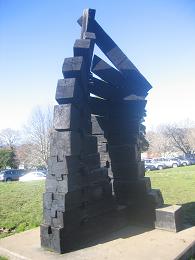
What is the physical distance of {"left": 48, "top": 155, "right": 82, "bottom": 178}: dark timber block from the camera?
5664 mm

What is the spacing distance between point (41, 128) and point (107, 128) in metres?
37.9

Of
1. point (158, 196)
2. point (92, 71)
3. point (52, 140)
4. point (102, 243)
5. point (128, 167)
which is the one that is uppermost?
point (92, 71)

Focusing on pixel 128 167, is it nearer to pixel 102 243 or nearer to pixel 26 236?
pixel 102 243

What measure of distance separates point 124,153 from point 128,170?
493 millimetres

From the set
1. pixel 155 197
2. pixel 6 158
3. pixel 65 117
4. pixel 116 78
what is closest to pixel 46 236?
pixel 65 117

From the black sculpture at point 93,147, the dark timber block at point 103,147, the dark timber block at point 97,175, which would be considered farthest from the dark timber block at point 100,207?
the dark timber block at point 103,147

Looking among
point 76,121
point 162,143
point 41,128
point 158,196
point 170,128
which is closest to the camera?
point 76,121

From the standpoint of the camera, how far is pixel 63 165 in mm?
5680

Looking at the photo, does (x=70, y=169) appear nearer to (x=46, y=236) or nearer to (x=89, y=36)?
(x=46, y=236)

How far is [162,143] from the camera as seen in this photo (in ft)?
258

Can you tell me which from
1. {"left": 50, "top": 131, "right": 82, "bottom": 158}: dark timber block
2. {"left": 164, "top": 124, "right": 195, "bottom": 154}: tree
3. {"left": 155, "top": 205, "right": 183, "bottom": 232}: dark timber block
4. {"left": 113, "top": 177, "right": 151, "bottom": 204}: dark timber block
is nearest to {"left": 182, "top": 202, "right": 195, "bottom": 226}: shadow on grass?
{"left": 155, "top": 205, "right": 183, "bottom": 232}: dark timber block

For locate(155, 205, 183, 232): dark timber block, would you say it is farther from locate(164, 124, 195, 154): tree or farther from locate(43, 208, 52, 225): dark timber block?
locate(164, 124, 195, 154): tree

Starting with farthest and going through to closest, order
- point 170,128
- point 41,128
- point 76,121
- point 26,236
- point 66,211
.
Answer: point 170,128, point 41,128, point 26,236, point 76,121, point 66,211

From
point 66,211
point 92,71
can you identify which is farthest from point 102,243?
point 92,71
